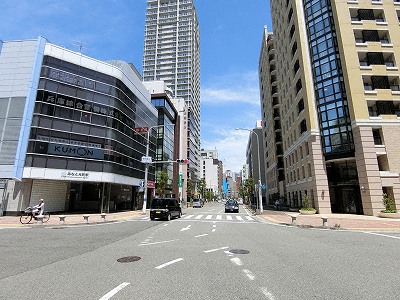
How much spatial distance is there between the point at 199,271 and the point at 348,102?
30233 millimetres

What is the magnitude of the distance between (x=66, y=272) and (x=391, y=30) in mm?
40347

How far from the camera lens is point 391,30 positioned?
3055 cm

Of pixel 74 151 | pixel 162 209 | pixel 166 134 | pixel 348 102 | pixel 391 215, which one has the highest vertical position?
pixel 166 134

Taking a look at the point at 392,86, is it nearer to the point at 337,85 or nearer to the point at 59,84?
the point at 337,85

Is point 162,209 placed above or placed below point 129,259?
above

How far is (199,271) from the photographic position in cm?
632

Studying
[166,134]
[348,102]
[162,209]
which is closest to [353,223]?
[162,209]

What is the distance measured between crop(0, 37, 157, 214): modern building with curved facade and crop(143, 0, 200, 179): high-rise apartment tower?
88.1 m

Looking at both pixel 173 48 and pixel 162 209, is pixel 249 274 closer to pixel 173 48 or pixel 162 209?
pixel 162 209

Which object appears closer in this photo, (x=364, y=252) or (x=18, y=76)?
(x=364, y=252)

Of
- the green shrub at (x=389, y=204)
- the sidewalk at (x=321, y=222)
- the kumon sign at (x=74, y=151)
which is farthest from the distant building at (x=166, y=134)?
the green shrub at (x=389, y=204)

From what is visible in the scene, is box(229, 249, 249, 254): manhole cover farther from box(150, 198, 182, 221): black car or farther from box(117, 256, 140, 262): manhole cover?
box(150, 198, 182, 221): black car

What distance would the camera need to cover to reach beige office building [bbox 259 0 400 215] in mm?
27391

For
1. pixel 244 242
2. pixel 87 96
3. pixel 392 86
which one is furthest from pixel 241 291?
pixel 392 86
